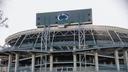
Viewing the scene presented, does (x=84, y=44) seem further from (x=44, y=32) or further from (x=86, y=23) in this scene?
(x=44, y=32)

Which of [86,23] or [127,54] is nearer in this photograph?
[127,54]

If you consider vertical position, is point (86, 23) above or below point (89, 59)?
above

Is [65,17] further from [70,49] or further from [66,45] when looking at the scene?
[70,49]

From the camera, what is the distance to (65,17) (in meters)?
72.7

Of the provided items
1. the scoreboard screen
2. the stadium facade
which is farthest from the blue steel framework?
the scoreboard screen

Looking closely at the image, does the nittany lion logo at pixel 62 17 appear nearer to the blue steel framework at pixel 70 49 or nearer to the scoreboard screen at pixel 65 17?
the scoreboard screen at pixel 65 17

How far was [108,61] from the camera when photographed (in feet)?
233

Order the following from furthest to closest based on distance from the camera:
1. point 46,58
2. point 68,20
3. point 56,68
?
point 68,20, point 46,58, point 56,68

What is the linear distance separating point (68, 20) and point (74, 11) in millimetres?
4268

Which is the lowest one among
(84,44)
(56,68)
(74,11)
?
(56,68)

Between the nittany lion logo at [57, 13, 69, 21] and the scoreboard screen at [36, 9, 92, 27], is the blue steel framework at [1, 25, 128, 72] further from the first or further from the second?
the nittany lion logo at [57, 13, 69, 21]

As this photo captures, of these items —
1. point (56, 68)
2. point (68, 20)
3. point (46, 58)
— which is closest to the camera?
point (56, 68)

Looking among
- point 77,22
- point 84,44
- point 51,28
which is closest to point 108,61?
point 84,44

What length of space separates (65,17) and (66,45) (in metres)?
10.2
